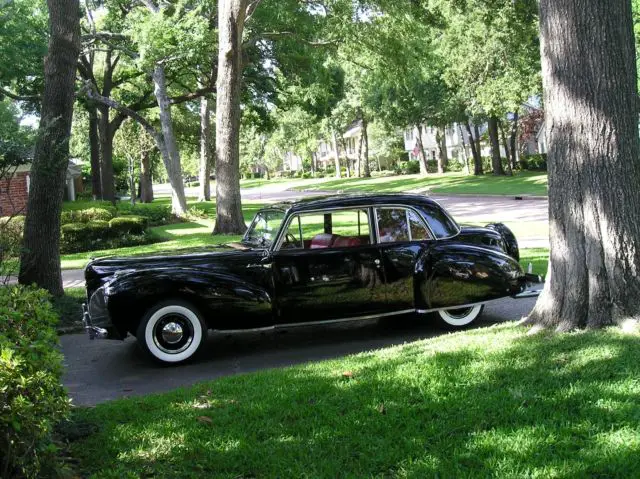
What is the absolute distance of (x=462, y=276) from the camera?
7.32 meters

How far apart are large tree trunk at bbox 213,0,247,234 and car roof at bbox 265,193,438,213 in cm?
1115

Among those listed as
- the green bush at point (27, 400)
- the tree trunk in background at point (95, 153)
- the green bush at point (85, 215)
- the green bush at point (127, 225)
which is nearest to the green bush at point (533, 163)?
the tree trunk in background at point (95, 153)

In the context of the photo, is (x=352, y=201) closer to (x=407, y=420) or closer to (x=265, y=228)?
(x=265, y=228)

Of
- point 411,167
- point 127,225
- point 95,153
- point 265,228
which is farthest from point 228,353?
point 411,167

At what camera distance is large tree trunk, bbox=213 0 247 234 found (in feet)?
57.9

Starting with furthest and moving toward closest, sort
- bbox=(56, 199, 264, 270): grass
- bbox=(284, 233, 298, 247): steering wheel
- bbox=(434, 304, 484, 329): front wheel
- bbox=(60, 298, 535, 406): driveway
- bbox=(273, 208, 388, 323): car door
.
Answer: bbox=(56, 199, 264, 270): grass < bbox=(434, 304, 484, 329): front wheel < bbox=(284, 233, 298, 247): steering wheel < bbox=(273, 208, 388, 323): car door < bbox=(60, 298, 535, 406): driveway

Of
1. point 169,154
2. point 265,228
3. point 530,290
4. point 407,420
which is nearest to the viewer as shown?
point 407,420

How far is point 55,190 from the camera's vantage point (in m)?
9.34

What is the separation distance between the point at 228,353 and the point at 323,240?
5.41 ft

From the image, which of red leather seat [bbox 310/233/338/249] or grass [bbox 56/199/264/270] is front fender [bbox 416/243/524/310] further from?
grass [bbox 56/199/264/270]

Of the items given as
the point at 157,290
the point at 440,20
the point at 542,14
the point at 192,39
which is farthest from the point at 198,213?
the point at 542,14

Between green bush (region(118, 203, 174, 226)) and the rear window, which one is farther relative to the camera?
green bush (region(118, 203, 174, 226))

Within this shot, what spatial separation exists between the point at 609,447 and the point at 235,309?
4.10 meters

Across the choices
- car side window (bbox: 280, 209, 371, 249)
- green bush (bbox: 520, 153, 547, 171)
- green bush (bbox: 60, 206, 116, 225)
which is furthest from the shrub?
car side window (bbox: 280, 209, 371, 249)
